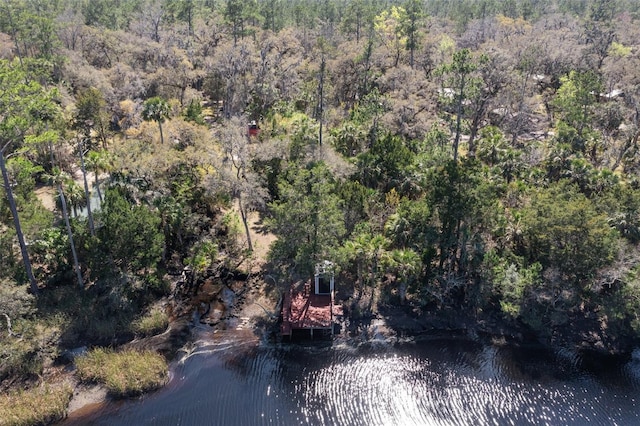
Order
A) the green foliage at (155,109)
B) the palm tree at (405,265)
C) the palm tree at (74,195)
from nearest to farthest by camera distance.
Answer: the palm tree at (405,265), the palm tree at (74,195), the green foliage at (155,109)

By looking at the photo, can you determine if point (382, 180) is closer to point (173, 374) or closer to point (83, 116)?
point (173, 374)

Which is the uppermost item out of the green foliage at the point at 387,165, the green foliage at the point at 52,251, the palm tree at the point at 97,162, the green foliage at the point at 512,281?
the palm tree at the point at 97,162

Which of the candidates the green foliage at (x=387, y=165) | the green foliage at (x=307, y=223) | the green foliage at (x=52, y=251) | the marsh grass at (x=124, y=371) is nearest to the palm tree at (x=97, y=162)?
the green foliage at (x=52, y=251)

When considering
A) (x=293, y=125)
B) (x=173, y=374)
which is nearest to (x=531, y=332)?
(x=173, y=374)

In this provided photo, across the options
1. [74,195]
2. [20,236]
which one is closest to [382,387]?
[20,236]

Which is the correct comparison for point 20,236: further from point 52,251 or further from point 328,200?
point 328,200

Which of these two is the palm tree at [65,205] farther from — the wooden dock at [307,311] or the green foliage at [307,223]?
the wooden dock at [307,311]
